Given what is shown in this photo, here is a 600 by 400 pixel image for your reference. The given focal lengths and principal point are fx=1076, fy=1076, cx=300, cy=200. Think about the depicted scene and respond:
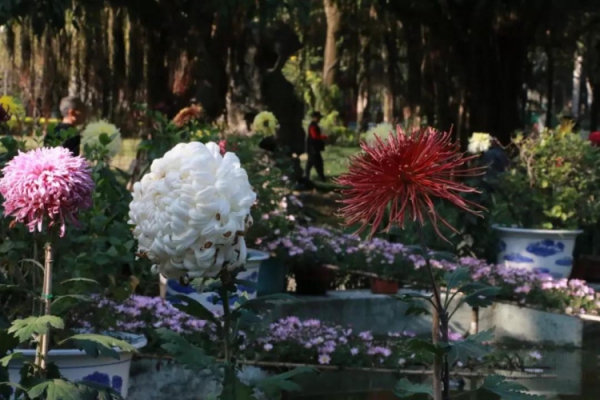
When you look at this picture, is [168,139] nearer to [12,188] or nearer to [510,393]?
[12,188]

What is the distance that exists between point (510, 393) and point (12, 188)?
157 centimetres

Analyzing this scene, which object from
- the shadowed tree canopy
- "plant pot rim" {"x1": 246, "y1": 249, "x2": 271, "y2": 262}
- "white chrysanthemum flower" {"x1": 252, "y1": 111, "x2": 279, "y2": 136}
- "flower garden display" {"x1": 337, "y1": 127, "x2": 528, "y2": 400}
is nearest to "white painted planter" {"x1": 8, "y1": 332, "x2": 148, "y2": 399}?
"flower garden display" {"x1": 337, "y1": 127, "x2": 528, "y2": 400}

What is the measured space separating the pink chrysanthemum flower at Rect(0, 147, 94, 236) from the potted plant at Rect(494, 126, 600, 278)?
7.89m

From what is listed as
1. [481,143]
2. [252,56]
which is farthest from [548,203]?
[252,56]

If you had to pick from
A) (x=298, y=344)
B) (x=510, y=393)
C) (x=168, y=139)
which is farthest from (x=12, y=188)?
(x=168, y=139)

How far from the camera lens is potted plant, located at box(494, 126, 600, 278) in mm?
10680

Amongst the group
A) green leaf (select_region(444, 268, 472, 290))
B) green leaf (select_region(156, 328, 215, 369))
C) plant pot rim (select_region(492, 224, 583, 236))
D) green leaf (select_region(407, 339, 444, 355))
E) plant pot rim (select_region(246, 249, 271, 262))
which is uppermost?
green leaf (select_region(444, 268, 472, 290))

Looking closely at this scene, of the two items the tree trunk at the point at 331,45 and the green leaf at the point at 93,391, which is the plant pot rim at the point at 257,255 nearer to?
the green leaf at the point at 93,391

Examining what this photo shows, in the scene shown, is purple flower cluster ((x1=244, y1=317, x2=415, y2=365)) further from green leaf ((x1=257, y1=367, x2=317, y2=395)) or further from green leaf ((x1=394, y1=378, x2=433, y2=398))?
green leaf ((x1=394, y1=378, x2=433, y2=398))

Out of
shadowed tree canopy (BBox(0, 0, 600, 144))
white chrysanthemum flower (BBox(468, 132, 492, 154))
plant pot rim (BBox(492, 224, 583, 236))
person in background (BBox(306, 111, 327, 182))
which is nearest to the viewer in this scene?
plant pot rim (BBox(492, 224, 583, 236))

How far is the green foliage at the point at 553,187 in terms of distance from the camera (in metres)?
10.8

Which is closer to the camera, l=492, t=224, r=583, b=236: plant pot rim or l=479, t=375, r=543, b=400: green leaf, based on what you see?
l=479, t=375, r=543, b=400: green leaf

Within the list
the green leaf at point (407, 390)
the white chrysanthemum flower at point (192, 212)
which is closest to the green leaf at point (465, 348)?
the green leaf at point (407, 390)

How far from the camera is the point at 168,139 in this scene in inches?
311
